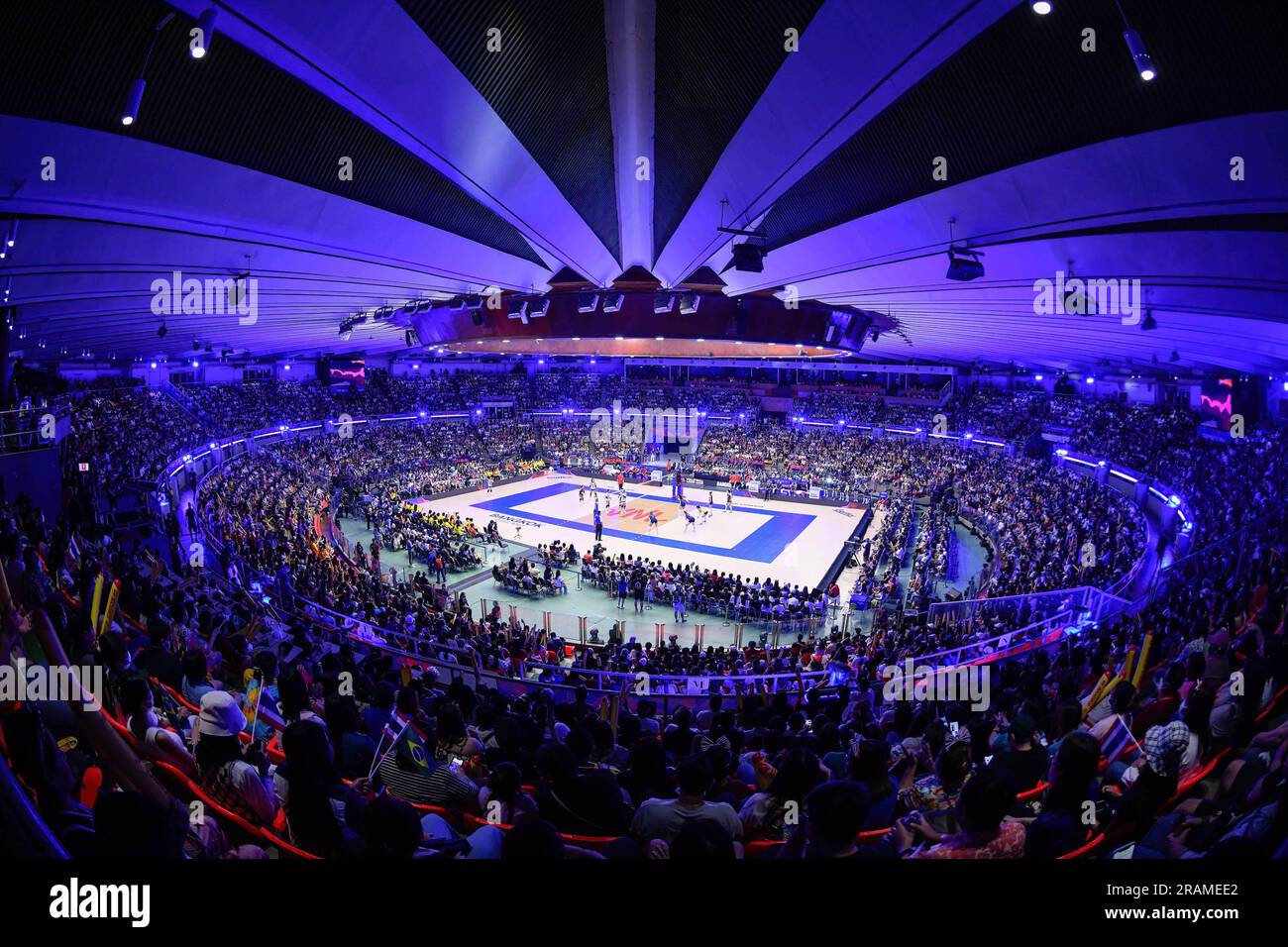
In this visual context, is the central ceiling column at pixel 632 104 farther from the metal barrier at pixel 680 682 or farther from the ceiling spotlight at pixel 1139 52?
the metal barrier at pixel 680 682

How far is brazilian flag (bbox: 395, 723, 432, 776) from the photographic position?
418cm

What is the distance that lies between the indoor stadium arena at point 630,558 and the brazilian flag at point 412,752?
4cm

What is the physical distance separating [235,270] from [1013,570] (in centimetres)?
2166

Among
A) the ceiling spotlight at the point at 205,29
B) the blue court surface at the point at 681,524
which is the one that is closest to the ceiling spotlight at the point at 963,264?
the ceiling spotlight at the point at 205,29

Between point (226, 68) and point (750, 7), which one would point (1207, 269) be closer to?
point (750, 7)

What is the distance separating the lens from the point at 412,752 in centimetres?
423

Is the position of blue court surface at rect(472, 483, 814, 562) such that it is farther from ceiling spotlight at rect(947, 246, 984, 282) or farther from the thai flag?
the thai flag

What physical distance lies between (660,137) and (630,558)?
17115 millimetres

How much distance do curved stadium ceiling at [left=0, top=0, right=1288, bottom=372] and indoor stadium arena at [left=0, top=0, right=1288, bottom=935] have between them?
0.06 meters

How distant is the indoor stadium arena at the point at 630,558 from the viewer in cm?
310

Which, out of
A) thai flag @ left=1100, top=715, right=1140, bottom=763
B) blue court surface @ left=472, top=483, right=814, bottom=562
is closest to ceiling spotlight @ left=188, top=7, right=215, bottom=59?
thai flag @ left=1100, top=715, right=1140, bottom=763

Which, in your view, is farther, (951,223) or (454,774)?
(951,223)
